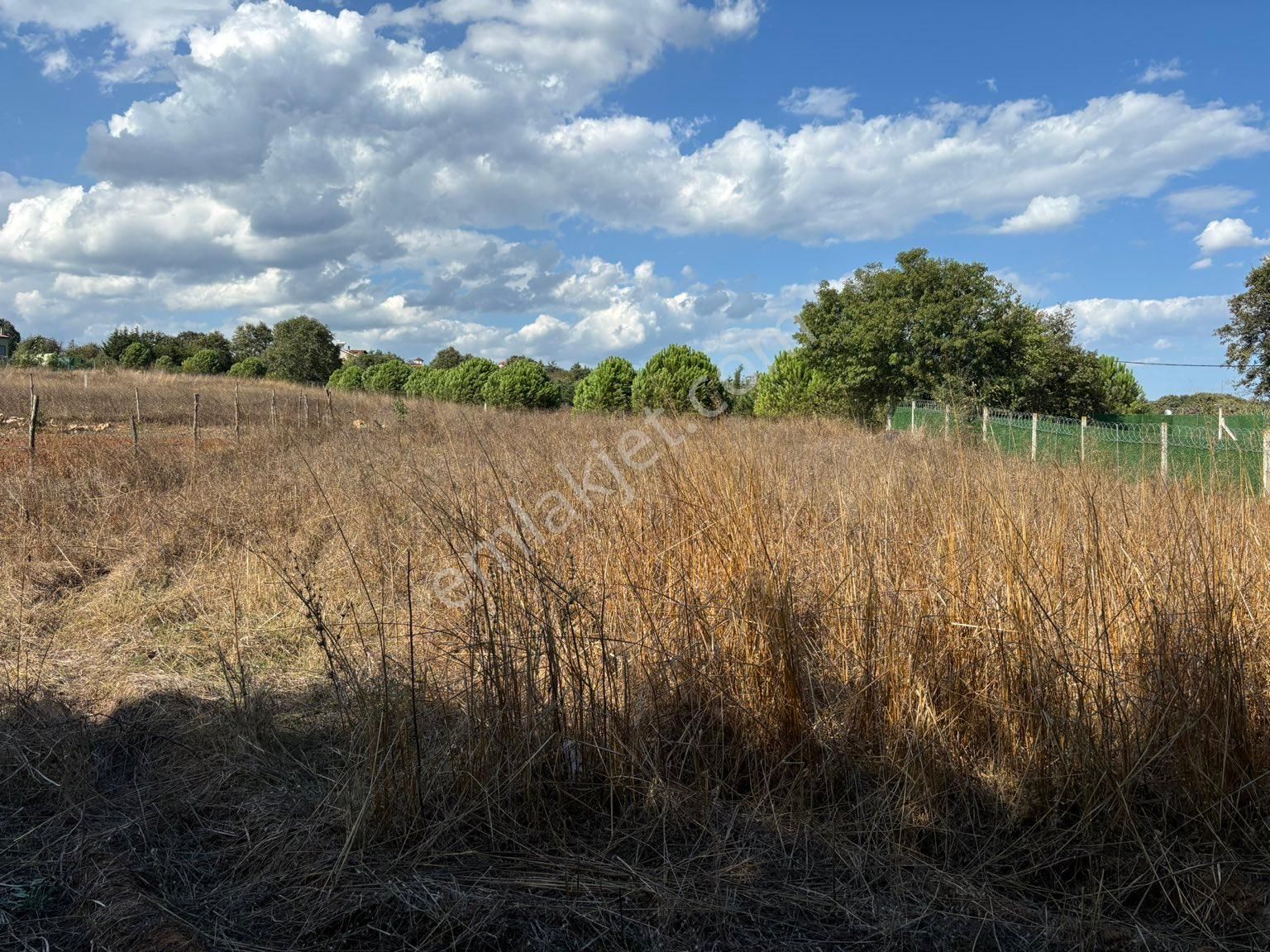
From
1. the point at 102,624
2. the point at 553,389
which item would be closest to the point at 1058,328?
the point at 553,389

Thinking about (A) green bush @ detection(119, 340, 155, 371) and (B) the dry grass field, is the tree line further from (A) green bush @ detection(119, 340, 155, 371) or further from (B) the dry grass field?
(A) green bush @ detection(119, 340, 155, 371)

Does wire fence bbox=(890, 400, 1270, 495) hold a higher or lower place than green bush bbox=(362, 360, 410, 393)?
lower

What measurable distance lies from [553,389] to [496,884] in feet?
83.2

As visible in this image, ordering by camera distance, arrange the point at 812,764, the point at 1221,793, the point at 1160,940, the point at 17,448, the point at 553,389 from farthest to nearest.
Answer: the point at 553,389, the point at 17,448, the point at 812,764, the point at 1221,793, the point at 1160,940

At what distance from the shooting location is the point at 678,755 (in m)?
2.60

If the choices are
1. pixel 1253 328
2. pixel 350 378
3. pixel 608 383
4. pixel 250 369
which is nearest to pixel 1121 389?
pixel 1253 328

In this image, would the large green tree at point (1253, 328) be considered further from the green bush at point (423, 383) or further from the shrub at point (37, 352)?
the shrub at point (37, 352)

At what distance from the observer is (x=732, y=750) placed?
2.61 metres

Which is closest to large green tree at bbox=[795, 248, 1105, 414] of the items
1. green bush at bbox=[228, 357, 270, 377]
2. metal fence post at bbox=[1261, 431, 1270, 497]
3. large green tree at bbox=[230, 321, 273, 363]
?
metal fence post at bbox=[1261, 431, 1270, 497]

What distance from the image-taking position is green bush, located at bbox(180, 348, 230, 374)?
138ft

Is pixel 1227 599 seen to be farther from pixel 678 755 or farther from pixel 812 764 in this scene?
pixel 678 755

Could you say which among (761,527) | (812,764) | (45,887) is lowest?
(45,887)

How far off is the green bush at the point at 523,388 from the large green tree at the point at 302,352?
25.4 meters

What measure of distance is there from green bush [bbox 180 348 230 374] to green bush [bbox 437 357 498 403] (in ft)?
61.0
